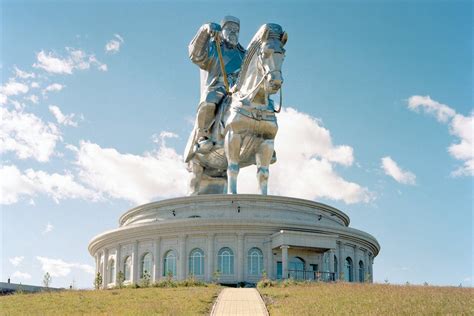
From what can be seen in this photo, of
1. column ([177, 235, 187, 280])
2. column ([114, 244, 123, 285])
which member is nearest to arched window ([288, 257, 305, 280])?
column ([177, 235, 187, 280])

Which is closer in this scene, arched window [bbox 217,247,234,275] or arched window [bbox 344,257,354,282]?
arched window [bbox 217,247,234,275]

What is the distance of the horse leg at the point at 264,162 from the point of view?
3847 cm

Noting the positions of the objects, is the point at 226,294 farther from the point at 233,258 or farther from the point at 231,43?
the point at 231,43

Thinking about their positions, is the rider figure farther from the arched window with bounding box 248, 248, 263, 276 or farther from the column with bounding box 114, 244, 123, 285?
the arched window with bounding box 248, 248, 263, 276

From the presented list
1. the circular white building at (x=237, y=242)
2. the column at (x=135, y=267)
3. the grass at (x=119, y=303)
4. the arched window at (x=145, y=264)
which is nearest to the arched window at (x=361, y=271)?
the circular white building at (x=237, y=242)

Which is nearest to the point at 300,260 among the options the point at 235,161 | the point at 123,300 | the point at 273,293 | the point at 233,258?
the point at 233,258

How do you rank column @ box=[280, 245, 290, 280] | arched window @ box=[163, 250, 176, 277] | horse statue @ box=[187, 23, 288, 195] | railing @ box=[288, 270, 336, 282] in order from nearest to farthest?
horse statue @ box=[187, 23, 288, 195] → column @ box=[280, 245, 290, 280] → railing @ box=[288, 270, 336, 282] → arched window @ box=[163, 250, 176, 277]

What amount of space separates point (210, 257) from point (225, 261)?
0.83 meters

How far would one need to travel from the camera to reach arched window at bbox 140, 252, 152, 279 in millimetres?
38469

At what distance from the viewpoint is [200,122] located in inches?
1651

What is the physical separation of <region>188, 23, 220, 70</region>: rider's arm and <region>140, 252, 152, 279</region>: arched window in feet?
40.1

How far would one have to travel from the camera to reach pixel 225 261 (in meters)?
36.5

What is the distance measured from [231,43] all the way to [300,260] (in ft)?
47.7

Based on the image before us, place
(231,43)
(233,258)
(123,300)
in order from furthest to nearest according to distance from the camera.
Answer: (231,43) < (233,258) < (123,300)
